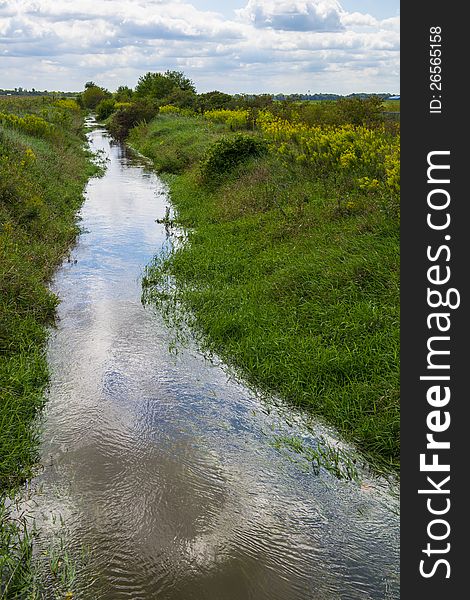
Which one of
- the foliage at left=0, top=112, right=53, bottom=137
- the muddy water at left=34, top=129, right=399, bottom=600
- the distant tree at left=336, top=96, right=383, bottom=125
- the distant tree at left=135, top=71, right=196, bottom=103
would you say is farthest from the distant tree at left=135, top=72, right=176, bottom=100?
the muddy water at left=34, top=129, right=399, bottom=600

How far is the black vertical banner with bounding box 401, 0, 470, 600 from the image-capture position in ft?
9.07

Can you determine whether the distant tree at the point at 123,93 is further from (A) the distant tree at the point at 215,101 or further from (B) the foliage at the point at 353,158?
(B) the foliage at the point at 353,158

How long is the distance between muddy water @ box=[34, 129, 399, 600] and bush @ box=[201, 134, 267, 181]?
8572 mm

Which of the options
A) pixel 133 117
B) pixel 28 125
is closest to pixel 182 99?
pixel 133 117

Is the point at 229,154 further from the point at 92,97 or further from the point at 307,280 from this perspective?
the point at 92,97

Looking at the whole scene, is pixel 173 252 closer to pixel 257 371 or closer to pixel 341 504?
pixel 257 371

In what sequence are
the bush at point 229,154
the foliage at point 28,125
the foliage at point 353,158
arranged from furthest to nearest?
the foliage at point 28,125
the bush at point 229,154
the foliage at point 353,158

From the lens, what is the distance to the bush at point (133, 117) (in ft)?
107

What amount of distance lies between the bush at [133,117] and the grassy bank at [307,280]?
20862 mm

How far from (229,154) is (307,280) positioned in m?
8.13

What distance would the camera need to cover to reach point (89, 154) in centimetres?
2345

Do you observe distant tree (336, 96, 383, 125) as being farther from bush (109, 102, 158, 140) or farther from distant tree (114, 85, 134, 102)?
distant tree (114, 85, 134, 102)

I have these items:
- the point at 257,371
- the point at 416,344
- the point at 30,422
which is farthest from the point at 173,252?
the point at 416,344

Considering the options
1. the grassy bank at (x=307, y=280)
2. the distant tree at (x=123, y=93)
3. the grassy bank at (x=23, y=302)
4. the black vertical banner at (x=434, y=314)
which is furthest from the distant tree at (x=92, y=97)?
the black vertical banner at (x=434, y=314)
